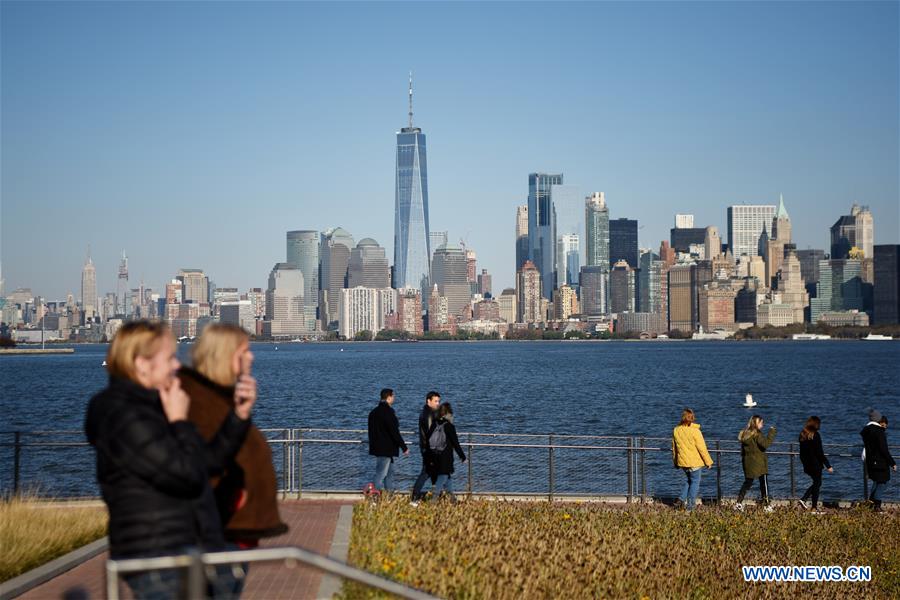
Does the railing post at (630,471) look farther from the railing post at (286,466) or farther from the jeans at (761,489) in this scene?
the railing post at (286,466)

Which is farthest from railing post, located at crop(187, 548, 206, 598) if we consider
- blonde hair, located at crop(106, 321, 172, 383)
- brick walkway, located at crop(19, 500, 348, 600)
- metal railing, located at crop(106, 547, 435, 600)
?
blonde hair, located at crop(106, 321, 172, 383)

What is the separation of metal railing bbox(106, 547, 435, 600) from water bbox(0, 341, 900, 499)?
11627 mm

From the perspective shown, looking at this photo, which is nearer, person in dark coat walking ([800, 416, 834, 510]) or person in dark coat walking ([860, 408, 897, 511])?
person in dark coat walking ([860, 408, 897, 511])

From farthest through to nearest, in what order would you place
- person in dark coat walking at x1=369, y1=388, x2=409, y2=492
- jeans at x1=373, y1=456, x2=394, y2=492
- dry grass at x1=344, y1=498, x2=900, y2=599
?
jeans at x1=373, y1=456, x2=394, y2=492 < person in dark coat walking at x1=369, y1=388, x2=409, y2=492 < dry grass at x1=344, y1=498, x2=900, y2=599

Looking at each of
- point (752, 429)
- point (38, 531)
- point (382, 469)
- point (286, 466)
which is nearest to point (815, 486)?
point (752, 429)

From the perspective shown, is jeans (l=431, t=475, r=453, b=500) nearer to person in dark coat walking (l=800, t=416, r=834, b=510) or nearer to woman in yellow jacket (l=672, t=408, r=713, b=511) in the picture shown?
woman in yellow jacket (l=672, t=408, r=713, b=511)

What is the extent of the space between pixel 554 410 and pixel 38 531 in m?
43.2

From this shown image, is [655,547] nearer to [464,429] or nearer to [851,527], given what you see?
[851,527]

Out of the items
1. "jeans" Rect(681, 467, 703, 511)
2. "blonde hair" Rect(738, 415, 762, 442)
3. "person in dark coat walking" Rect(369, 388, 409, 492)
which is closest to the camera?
"person in dark coat walking" Rect(369, 388, 409, 492)

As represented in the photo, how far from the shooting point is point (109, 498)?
16.9ft

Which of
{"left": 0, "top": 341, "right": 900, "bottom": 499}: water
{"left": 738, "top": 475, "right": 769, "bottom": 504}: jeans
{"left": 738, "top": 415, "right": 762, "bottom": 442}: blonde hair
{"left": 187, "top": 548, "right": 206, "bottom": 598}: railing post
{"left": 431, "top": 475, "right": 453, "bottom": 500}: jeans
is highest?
{"left": 187, "top": 548, "right": 206, "bottom": 598}: railing post

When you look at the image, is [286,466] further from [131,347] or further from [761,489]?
[131,347]

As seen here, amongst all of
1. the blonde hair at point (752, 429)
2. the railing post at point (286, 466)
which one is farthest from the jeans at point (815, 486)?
the railing post at point (286, 466)

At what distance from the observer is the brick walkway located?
8273 mm
